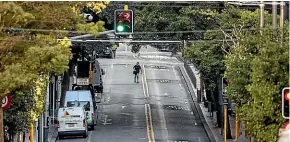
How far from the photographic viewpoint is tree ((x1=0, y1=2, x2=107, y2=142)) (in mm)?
24812

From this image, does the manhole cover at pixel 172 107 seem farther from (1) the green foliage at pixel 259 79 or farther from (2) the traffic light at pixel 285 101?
(2) the traffic light at pixel 285 101

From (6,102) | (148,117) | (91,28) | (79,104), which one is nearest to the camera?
(91,28)

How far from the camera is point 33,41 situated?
2580 centimetres

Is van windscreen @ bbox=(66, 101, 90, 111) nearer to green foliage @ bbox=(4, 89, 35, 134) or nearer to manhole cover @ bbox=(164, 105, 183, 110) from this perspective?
manhole cover @ bbox=(164, 105, 183, 110)

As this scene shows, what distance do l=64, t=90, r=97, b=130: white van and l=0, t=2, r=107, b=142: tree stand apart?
2194 cm

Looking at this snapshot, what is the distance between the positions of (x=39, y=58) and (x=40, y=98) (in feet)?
36.0

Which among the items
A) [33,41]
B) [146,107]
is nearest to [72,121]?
[146,107]

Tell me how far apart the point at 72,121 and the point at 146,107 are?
13.1 metres

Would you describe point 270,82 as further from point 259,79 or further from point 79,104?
point 79,104

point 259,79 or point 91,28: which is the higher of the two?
point 91,28

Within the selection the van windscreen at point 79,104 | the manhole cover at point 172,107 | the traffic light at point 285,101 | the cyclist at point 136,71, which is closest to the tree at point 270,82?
the traffic light at point 285,101

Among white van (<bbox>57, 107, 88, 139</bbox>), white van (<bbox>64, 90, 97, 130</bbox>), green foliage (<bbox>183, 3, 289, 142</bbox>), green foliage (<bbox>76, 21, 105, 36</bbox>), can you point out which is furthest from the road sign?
white van (<bbox>64, 90, 97, 130</bbox>)

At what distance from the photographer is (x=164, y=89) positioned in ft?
221

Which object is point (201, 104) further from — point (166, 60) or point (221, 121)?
point (166, 60)
